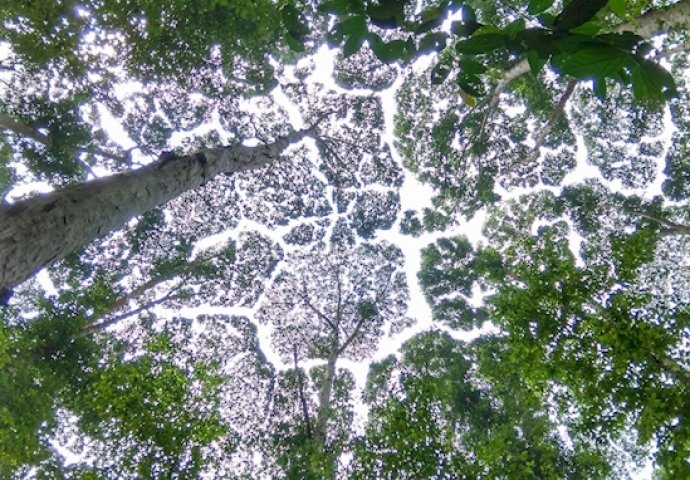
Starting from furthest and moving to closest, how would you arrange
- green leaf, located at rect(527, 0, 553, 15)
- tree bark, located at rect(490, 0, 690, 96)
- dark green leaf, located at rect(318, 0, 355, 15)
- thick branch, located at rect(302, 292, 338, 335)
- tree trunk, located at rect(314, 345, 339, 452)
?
thick branch, located at rect(302, 292, 338, 335) → tree trunk, located at rect(314, 345, 339, 452) → tree bark, located at rect(490, 0, 690, 96) → dark green leaf, located at rect(318, 0, 355, 15) → green leaf, located at rect(527, 0, 553, 15)

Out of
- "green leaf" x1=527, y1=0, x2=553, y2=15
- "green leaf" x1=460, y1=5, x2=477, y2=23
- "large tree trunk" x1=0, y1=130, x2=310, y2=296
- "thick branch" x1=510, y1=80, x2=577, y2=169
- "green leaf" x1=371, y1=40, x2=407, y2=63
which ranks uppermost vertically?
"thick branch" x1=510, y1=80, x2=577, y2=169

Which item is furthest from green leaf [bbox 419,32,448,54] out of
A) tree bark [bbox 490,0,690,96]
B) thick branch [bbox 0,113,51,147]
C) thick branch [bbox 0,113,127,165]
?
thick branch [bbox 0,113,51,147]

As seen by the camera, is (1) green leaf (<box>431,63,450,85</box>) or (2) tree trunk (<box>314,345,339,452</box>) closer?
(1) green leaf (<box>431,63,450,85</box>)

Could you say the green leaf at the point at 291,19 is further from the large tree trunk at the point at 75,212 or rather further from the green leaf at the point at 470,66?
the large tree trunk at the point at 75,212

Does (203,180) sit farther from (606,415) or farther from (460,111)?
(460,111)

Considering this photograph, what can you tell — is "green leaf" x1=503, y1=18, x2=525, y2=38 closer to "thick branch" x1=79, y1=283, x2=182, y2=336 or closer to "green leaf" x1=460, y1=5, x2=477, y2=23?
"green leaf" x1=460, y1=5, x2=477, y2=23

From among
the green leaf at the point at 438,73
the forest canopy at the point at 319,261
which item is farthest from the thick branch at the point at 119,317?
the green leaf at the point at 438,73

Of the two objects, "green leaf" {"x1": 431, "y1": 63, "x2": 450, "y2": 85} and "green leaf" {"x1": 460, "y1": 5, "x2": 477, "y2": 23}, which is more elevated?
"green leaf" {"x1": 431, "y1": 63, "x2": 450, "y2": 85}

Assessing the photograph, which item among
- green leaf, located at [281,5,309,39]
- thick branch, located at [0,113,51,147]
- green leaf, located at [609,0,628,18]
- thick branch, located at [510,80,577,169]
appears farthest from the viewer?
thick branch, located at [510,80,577,169]
